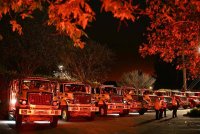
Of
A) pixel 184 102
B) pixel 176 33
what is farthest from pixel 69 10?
pixel 184 102

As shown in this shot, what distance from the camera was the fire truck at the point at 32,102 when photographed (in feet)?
75.3

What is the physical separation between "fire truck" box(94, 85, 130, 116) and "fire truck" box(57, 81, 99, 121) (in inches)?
158

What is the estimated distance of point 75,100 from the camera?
28.0 metres

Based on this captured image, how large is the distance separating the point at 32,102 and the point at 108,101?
10.5 metres

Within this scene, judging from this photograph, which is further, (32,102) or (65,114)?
(65,114)

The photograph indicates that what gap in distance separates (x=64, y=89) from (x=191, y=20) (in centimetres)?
1300

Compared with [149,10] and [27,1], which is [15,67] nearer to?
[149,10]

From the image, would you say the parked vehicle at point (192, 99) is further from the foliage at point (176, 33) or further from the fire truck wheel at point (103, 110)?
the foliage at point (176, 33)

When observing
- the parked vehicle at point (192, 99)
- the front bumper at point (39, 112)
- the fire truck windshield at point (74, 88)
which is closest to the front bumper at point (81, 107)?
the fire truck windshield at point (74, 88)

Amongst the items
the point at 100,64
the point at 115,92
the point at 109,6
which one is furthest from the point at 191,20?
the point at 100,64

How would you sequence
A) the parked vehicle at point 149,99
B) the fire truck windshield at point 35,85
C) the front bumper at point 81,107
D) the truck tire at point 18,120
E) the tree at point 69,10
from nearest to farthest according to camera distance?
the tree at point 69,10 < the truck tire at point 18,120 < the fire truck windshield at point 35,85 < the front bumper at point 81,107 < the parked vehicle at point 149,99

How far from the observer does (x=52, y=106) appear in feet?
78.2

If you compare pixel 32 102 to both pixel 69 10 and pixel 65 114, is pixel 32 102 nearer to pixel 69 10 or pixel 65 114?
pixel 65 114

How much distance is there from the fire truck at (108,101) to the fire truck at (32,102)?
29.2ft
